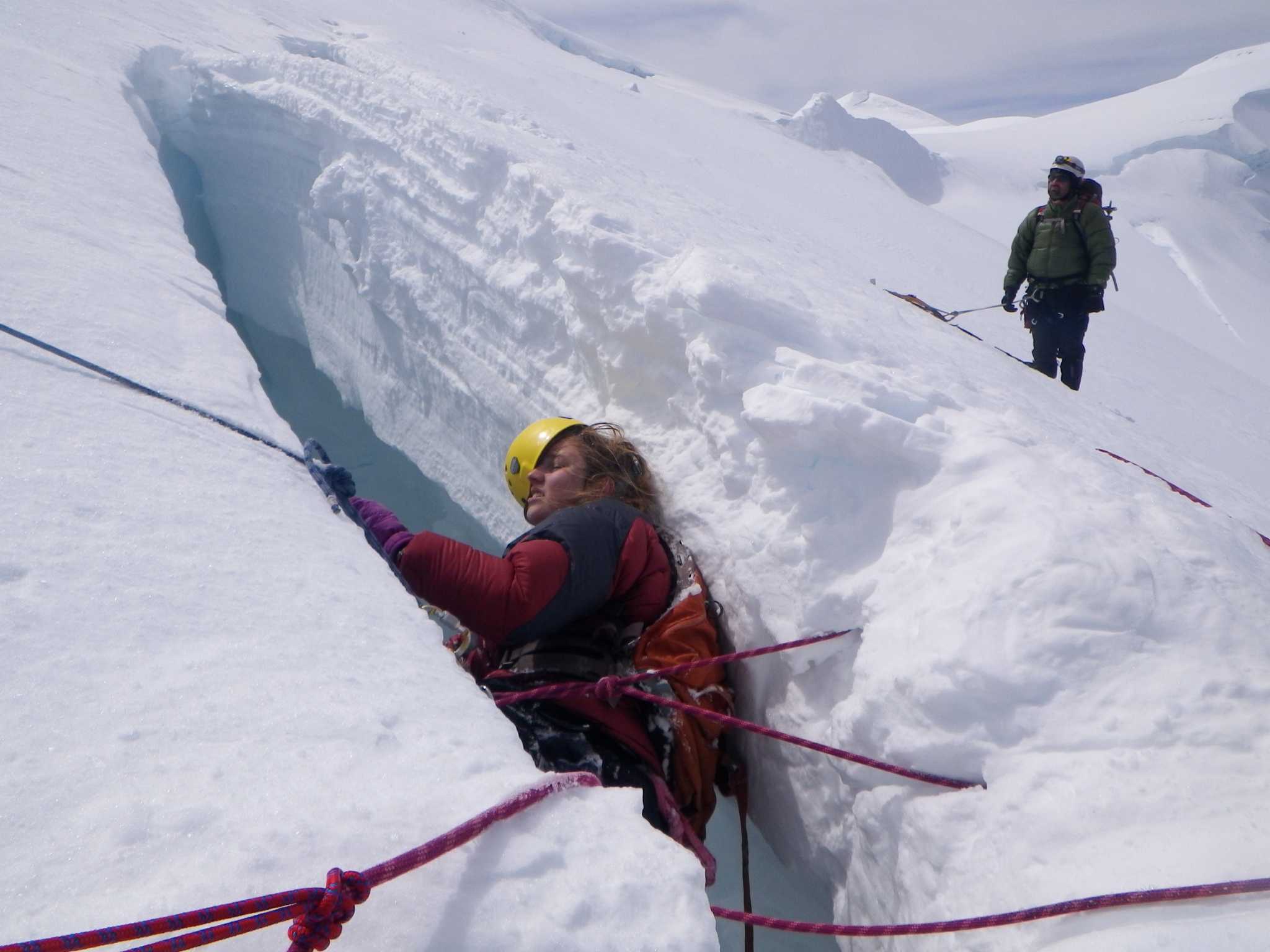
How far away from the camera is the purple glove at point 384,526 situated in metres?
1.67

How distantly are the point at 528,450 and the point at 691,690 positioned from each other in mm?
809

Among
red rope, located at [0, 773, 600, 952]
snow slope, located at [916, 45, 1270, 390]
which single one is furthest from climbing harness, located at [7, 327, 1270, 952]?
snow slope, located at [916, 45, 1270, 390]

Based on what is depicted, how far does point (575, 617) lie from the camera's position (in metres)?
1.71

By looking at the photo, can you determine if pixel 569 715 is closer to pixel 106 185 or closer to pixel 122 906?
pixel 122 906

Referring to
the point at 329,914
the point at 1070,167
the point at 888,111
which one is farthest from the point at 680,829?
the point at 888,111

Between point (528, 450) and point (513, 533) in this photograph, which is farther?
point (513, 533)

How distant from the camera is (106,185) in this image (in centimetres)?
267

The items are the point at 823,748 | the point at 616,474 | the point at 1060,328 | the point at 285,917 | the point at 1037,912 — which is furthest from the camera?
the point at 1060,328

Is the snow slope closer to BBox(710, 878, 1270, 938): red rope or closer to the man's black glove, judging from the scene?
the man's black glove

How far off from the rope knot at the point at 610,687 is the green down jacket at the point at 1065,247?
360 centimetres

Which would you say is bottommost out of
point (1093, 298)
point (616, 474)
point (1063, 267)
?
point (616, 474)

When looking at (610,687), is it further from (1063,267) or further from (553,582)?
(1063,267)

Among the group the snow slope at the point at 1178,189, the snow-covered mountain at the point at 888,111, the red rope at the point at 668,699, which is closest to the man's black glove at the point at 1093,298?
the red rope at the point at 668,699

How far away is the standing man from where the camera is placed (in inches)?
161
